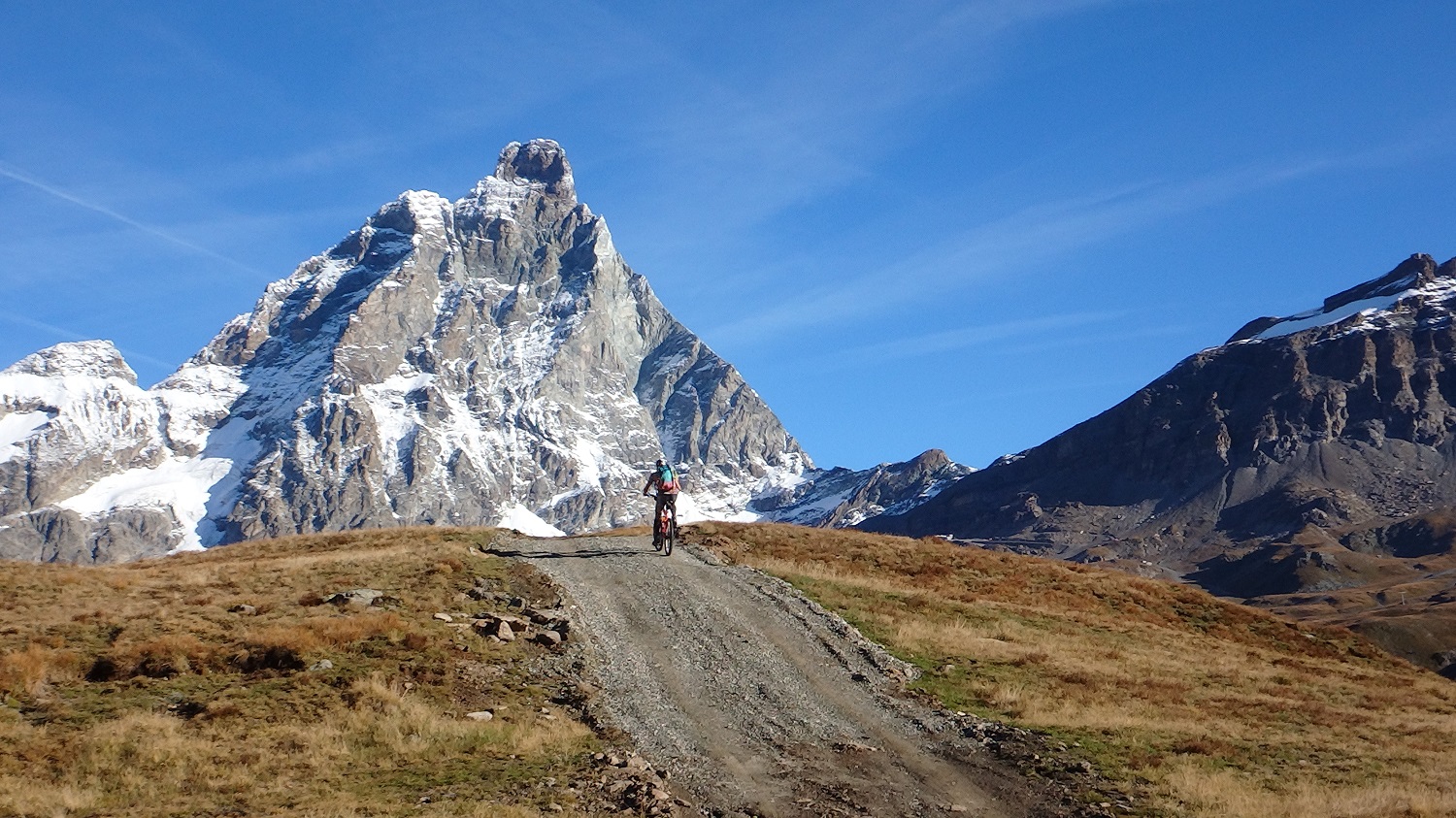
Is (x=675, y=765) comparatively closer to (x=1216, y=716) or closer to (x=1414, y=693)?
(x=1216, y=716)

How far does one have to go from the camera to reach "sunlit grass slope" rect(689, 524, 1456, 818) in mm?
19188

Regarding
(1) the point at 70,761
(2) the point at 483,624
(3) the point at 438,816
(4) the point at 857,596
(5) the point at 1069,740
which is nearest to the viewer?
(3) the point at 438,816

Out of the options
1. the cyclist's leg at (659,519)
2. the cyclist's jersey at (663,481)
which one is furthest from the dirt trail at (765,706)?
the cyclist's jersey at (663,481)

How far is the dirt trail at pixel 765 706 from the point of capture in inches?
707

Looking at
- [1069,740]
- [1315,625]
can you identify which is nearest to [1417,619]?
[1315,625]

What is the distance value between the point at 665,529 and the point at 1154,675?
55.3 feet

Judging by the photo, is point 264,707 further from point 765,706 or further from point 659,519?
point 659,519

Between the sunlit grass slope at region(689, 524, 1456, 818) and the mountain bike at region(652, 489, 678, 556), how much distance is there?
2.64 metres

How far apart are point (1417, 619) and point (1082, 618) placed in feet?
497

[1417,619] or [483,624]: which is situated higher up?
[483,624]

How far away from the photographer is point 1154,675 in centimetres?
2838

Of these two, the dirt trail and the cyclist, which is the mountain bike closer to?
the cyclist

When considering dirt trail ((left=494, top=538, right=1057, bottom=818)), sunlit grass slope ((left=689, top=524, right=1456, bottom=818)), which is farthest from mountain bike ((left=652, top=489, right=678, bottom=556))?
dirt trail ((left=494, top=538, right=1057, bottom=818))

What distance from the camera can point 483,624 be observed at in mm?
26312
